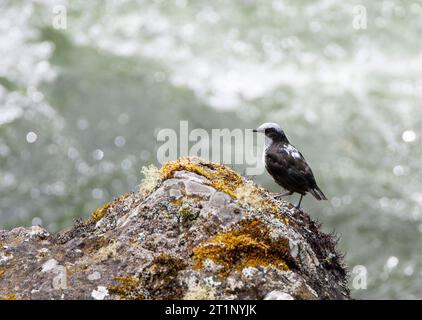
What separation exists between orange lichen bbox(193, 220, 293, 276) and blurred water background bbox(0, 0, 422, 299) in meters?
16.0

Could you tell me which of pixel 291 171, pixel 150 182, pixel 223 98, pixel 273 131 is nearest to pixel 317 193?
pixel 291 171

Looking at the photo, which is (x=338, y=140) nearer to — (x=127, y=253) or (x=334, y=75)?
(x=334, y=75)

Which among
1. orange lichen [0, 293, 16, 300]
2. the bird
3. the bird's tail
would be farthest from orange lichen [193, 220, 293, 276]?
the bird's tail

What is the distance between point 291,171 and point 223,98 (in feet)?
60.5

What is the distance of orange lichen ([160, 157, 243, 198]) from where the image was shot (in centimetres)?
827

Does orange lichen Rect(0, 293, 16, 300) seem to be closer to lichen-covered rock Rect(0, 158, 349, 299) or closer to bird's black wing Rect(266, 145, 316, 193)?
lichen-covered rock Rect(0, 158, 349, 299)

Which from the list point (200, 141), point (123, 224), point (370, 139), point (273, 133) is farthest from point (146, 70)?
point (123, 224)

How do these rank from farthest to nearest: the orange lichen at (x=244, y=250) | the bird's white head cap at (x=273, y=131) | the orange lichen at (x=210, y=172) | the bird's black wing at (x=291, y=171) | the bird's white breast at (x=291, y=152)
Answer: the bird's white head cap at (x=273, y=131) < the bird's white breast at (x=291, y=152) < the bird's black wing at (x=291, y=171) < the orange lichen at (x=210, y=172) < the orange lichen at (x=244, y=250)

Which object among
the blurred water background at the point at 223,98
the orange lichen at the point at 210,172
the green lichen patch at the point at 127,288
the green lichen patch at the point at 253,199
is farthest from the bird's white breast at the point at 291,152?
the blurred water background at the point at 223,98

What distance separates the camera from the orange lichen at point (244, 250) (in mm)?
7051

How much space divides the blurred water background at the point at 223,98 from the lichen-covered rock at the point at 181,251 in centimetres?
1541

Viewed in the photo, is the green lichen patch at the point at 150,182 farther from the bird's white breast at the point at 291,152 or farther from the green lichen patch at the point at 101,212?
the bird's white breast at the point at 291,152

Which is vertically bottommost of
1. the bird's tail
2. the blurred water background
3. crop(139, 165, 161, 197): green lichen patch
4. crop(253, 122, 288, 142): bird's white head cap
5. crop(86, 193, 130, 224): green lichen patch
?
crop(86, 193, 130, 224): green lichen patch

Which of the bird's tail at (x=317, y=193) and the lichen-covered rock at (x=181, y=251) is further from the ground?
the bird's tail at (x=317, y=193)
